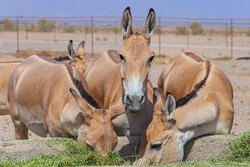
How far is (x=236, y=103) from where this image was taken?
37.3 feet

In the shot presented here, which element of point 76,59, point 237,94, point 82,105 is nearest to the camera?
point 82,105

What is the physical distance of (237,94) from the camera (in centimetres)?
1254

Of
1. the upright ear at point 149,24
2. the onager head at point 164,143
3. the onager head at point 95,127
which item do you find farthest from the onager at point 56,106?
the upright ear at point 149,24

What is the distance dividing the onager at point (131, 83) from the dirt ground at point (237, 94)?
1.66 meters

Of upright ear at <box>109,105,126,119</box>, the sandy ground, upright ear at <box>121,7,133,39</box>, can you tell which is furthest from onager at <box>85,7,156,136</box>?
the sandy ground

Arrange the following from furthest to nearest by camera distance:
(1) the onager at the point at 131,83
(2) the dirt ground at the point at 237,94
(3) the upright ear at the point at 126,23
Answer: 1. (2) the dirt ground at the point at 237,94
2. (3) the upright ear at the point at 126,23
3. (1) the onager at the point at 131,83

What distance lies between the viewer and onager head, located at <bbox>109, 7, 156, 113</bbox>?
15.2 feet

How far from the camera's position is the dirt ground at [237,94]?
877 centimetres

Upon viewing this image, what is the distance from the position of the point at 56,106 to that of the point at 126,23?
1404 mm

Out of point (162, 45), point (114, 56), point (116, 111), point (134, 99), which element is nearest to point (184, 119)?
point (134, 99)

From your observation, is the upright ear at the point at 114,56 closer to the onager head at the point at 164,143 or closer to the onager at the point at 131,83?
the onager at the point at 131,83

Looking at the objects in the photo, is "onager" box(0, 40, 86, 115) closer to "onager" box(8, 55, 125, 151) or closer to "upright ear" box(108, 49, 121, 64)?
"upright ear" box(108, 49, 121, 64)

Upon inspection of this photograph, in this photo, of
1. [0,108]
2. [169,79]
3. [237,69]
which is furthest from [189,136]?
[237,69]

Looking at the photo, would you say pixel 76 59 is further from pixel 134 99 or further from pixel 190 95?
pixel 134 99
